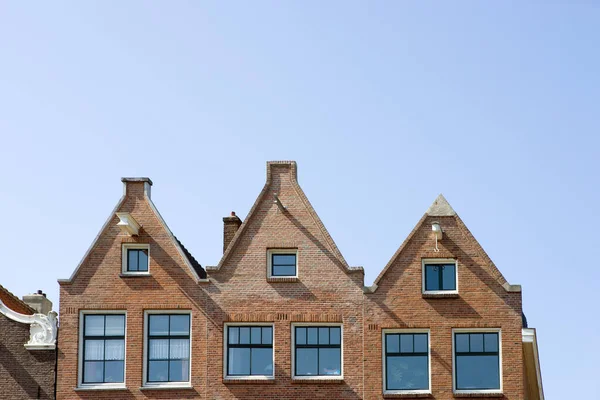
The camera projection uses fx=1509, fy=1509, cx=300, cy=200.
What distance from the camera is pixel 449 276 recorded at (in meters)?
47.5

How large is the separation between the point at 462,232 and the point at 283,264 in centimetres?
575

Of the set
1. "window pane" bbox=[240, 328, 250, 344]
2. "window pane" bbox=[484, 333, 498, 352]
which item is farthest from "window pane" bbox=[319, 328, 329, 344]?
"window pane" bbox=[484, 333, 498, 352]

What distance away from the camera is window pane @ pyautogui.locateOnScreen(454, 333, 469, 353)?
47.0m

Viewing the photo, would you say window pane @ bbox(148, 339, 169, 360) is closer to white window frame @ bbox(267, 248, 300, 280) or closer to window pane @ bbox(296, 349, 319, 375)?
white window frame @ bbox(267, 248, 300, 280)

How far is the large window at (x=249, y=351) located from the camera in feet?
154

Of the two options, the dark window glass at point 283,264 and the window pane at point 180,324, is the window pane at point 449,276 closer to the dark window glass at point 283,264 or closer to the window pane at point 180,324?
the dark window glass at point 283,264

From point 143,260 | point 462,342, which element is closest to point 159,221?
point 143,260

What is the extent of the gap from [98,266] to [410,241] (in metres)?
9.94

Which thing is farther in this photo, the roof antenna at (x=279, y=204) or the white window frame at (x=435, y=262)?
the roof antenna at (x=279, y=204)

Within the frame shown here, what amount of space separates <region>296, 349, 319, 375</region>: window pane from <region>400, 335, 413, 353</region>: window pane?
106 inches

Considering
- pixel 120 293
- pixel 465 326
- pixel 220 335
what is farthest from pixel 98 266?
pixel 465 326

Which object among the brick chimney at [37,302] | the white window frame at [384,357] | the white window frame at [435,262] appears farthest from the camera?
the brick chimney at [37,302]

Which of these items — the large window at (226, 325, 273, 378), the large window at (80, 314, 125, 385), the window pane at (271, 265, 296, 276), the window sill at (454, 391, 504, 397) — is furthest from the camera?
the window pane at (271, 265, 296, 276)

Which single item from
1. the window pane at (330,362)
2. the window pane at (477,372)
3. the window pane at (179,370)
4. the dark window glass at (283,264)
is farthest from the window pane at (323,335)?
the window pane at (179,370)
